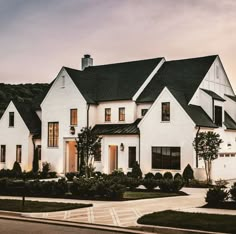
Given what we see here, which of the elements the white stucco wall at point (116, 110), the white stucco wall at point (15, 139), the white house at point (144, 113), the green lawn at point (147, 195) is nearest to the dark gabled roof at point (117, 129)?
the white house at point (144, 113)

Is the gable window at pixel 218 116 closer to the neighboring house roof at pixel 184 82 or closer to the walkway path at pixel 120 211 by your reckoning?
the neighboring house roof at pixel 184 82

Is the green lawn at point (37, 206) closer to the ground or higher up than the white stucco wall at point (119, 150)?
closer to the ground

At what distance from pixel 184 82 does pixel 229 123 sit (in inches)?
212

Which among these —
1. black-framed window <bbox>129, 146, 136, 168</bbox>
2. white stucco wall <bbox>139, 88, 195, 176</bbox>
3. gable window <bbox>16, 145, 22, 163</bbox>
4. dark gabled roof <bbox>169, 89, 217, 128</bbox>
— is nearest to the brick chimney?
gable window <bbox>16, 145, 22, 163</bbox>

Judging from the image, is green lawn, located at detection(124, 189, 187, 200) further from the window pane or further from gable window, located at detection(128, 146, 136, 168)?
the window pane

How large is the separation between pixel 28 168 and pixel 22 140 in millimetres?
2771

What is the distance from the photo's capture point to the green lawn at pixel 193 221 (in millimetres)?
13111

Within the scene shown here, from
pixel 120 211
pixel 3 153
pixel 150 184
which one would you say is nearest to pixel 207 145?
pixel 150 184

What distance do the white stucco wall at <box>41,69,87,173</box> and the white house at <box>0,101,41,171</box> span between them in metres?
1.50

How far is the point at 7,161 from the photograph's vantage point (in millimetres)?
45062

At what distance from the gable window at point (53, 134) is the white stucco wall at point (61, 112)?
30 centimetres

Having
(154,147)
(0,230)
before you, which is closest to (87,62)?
(154,147)

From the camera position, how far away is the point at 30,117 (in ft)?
148

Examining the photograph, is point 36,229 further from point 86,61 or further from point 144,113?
point 86,61
